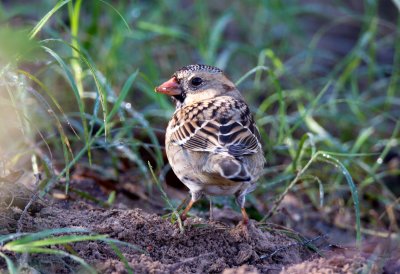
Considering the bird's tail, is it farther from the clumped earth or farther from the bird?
the clumped earth

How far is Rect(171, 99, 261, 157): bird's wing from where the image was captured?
167 inches

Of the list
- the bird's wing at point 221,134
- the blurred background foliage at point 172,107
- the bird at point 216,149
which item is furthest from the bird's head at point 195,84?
the bird's wing at point 221,134

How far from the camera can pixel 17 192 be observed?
158 inches

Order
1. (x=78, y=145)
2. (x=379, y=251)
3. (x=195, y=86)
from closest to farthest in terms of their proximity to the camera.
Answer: (x=379, y=251), (x=195, y=86), (x=78, y=145)

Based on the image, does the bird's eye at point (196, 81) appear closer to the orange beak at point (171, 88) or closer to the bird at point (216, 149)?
the orange beak at point (171, 88)

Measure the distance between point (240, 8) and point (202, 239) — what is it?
491 cm

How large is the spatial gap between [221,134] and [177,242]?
2.35 feet

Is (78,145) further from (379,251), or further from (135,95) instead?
(379,251)

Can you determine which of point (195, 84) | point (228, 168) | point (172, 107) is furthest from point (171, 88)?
point (228, 168)

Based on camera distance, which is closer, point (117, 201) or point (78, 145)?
point (117, 201)

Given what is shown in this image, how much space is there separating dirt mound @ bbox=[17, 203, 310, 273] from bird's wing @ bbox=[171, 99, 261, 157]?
16.4 inches

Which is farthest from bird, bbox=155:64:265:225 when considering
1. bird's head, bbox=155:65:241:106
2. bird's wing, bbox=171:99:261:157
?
bird's head, bbox=155:65:241:106

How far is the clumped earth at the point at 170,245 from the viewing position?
11.7 ft

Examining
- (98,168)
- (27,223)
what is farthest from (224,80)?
(27,223)
